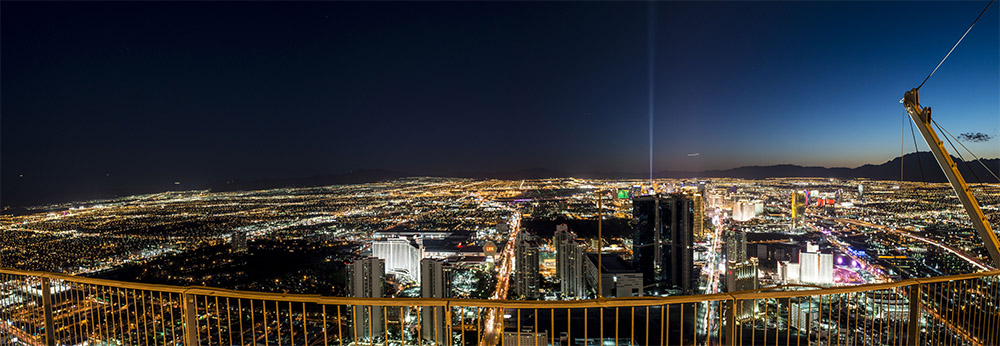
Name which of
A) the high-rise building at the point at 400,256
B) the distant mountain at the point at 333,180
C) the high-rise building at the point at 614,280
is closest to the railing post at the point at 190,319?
the high-rise building at the point at 400,256

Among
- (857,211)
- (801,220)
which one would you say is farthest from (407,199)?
(857,211)


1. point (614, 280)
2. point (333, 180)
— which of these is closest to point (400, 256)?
point (614, 280)

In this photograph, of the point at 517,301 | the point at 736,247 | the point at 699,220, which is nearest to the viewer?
the point at 517,301

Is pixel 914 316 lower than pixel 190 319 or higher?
lower

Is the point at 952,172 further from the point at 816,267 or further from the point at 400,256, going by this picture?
the point at 400,256

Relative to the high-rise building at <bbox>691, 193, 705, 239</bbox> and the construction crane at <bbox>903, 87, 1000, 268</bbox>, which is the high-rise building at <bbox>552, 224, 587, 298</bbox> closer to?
the construction crane at <bbox>903, 87, 1000, 268</bbox>

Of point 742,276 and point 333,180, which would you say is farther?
point 333,180

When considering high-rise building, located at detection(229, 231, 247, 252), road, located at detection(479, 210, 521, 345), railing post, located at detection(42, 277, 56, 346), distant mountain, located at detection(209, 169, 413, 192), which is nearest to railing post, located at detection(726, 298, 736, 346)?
railing post, located at detection(42, 277, 56, 346)
